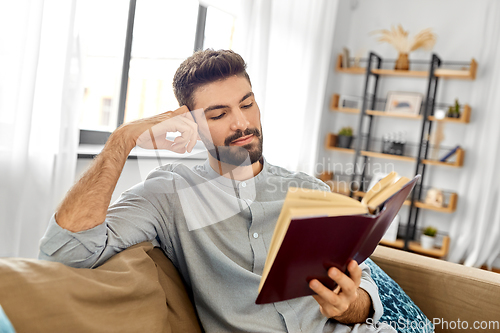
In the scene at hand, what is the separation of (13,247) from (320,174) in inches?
109

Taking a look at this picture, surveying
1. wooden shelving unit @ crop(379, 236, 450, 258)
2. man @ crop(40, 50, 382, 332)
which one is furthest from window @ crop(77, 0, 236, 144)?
wooden shelving unit @ crop(379, 236, 450, 258)

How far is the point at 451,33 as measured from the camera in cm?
344

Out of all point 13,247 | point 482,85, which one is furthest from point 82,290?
point 482,85

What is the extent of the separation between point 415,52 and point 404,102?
46 centimetres

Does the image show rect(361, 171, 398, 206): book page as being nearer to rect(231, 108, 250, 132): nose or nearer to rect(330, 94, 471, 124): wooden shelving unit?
rect(231, 108, 250, 132): nose

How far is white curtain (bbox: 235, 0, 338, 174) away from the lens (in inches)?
95.0

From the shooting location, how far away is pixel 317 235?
2.07 ft

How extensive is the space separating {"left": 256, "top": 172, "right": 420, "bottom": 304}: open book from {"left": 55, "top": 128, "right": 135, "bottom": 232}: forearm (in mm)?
379

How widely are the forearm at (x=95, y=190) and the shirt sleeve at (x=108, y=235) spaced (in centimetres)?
2

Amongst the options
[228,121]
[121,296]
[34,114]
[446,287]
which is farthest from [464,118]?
[121,296]

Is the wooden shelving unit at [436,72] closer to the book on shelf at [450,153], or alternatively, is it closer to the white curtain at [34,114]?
the book on shelf at [450,153]

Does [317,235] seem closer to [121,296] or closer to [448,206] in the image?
[121,296]

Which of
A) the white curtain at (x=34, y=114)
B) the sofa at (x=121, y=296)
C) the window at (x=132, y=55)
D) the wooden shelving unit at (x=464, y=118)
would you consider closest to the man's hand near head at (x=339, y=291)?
the sofa at (x=121, y=296)

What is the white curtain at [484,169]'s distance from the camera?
10.5 feet
